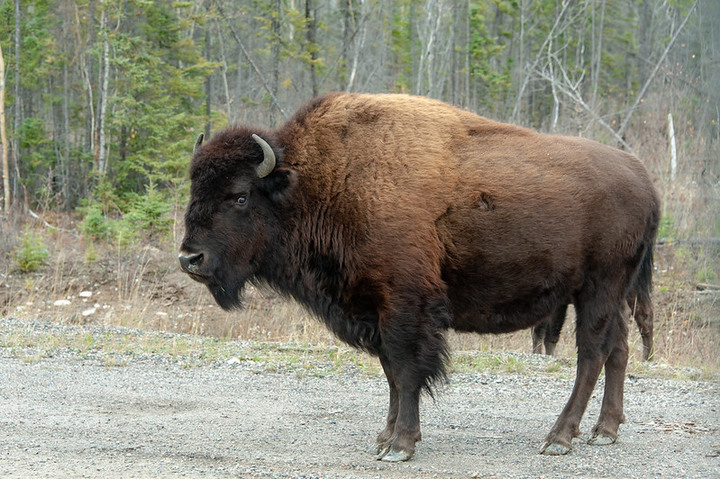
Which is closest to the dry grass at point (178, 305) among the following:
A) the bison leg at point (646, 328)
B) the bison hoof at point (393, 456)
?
the bison leg at point (646, 328)

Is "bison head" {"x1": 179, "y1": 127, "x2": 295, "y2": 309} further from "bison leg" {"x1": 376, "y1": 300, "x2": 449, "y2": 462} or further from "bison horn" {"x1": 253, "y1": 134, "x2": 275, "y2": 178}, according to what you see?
"bison leg" {"x1": 376, "y1": 300, "x2": 449, "y2": 462}

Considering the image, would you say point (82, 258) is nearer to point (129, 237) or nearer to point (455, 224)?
point (129, 237)

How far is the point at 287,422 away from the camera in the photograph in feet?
21.2

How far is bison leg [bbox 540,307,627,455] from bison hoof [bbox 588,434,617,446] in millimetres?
29

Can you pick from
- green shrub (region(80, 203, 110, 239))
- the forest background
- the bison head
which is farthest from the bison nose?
green shrub (region(80, 203, 110, 239))

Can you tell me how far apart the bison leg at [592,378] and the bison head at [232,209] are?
2614 millimetres

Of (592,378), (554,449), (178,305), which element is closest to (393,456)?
(554,449)

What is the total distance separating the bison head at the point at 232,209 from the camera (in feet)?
19.6

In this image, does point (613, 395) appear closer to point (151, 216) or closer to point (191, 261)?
point (191, 261)

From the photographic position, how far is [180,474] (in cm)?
479

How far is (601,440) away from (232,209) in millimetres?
3448

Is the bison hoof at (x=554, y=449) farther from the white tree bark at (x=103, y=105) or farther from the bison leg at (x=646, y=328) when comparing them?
the white tree bark at (x=103, y=105)

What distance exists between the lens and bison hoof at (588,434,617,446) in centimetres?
601

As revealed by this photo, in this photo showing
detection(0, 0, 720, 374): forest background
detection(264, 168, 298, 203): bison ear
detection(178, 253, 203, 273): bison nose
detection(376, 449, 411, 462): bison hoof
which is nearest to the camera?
detection(376, 449, 411, 462): bison hoof
